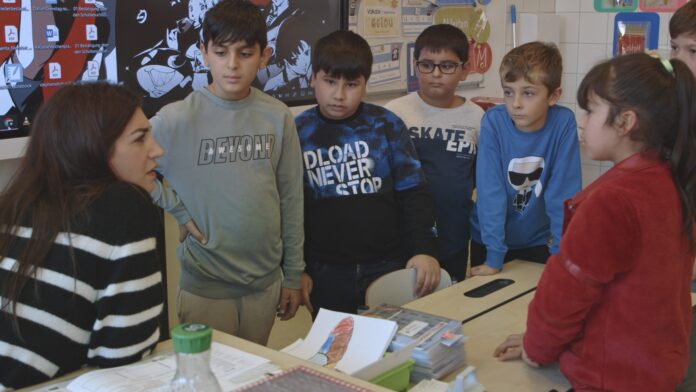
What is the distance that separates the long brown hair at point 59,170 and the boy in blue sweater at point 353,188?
90 cm

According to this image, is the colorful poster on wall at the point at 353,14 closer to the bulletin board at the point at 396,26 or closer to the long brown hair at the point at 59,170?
the bulletin board at the point at 396,26

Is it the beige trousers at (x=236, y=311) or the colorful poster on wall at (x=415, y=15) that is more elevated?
the colorful poster on wall at (x=415, y=15)

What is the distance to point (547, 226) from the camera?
95.6 inches

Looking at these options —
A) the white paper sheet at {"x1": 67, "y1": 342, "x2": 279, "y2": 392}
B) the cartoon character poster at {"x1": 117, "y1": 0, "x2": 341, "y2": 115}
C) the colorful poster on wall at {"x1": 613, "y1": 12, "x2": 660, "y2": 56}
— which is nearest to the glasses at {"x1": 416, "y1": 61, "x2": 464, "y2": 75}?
the cartoon character poster at {"x1": 117, "y1": 0, "x2": 341, "y2": 115}

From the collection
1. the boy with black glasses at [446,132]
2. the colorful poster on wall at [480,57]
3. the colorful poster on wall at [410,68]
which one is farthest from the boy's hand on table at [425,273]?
the colorful poster on wall at [480,57]

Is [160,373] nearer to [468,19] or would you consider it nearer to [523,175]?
[523,175]

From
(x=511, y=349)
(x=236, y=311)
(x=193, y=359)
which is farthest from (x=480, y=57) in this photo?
(x=193, y=359)

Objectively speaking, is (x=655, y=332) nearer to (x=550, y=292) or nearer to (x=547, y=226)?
(x=550, y=292)

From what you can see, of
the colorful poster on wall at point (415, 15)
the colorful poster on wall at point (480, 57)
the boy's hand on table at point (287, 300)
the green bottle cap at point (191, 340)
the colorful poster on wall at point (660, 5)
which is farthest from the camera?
the colorful poster on wall at point (660, 5)

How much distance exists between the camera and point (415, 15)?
3.71 metres

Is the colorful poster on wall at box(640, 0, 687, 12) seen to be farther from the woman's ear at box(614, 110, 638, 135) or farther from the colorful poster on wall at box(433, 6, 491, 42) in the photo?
the woman's ear at box(614, 110, 638, 135)

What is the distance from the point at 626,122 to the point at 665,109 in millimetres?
77

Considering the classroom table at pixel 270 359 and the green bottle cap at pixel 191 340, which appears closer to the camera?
the green bottle cap at pixel 191 340

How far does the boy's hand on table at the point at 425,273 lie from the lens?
89.6 inches
